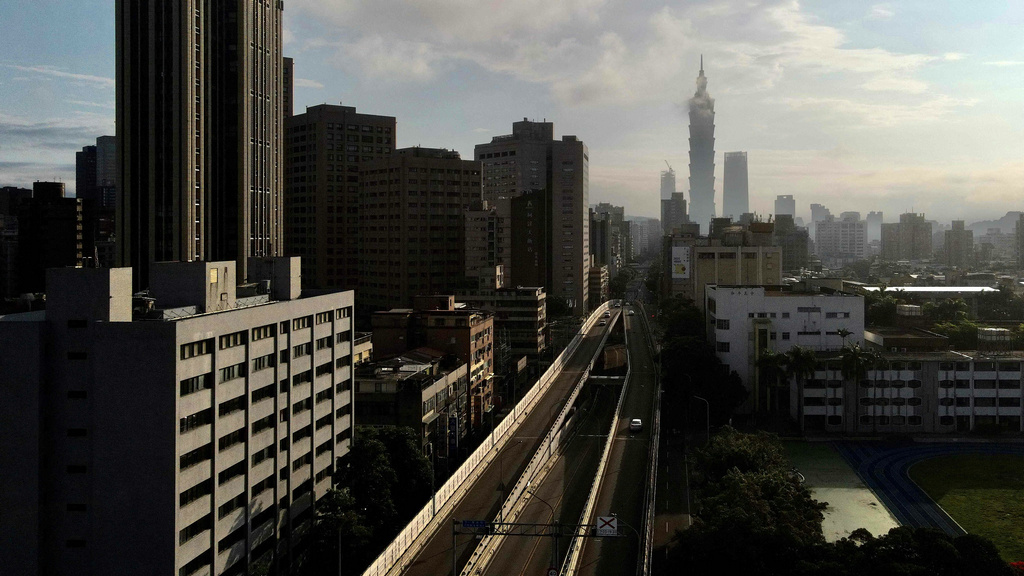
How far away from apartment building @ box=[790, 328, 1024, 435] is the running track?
9.53 ft

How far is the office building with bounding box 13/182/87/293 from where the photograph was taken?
107 m

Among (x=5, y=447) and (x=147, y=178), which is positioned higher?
(x=147, y=178)

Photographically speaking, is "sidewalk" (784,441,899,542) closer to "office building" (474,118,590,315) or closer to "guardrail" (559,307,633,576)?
"guardrail" (559,307,633,576)

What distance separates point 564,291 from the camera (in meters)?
146

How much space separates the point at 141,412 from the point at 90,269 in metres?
5.91

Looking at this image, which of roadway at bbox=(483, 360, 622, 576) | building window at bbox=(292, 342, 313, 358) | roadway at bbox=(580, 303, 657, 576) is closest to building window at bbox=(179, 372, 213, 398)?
building window at bbox=(292, 342, 313, 358)

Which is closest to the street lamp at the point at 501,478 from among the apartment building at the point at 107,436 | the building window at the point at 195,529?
the apartment building at the point at 107,436

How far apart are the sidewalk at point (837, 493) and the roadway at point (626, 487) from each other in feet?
34.8

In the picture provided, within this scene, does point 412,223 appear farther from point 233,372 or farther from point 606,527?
point 606,527

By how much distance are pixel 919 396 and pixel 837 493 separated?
2053cm

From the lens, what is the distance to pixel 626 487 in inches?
1967

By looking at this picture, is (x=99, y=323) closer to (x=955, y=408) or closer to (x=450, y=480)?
(x=450, y=480)

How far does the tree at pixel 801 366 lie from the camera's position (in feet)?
210

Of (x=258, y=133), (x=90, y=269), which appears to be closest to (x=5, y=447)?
(x=90, y=269)
